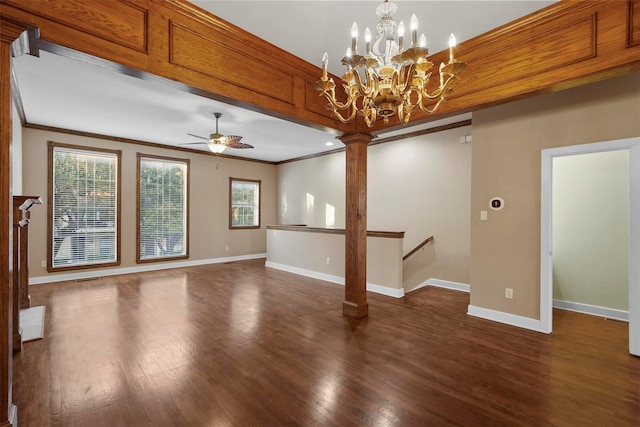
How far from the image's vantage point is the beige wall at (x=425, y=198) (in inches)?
201

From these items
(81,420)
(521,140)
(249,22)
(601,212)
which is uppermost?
(249,22)

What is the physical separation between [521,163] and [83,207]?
299 inches

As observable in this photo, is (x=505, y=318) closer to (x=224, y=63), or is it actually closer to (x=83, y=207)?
(x=224, y=63)

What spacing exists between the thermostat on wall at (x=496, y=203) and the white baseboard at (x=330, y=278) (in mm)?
1895

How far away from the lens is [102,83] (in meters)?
3.60

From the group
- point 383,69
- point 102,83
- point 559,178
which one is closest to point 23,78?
point 102,83

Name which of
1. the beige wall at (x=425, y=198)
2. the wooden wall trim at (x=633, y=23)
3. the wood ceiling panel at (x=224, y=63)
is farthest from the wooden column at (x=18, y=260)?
the beige wall at (x=425, y=198)

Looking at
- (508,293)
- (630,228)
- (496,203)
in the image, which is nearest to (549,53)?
(496,203)

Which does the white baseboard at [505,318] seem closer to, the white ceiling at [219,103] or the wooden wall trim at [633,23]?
the wooden wall trim at [633,23]

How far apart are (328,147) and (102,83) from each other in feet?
15.0

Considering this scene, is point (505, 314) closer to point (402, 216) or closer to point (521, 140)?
point (521, 140)

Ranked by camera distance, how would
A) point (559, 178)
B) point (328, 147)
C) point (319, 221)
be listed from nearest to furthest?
point (559, 178)
point (328, 147)
point (319, 221)

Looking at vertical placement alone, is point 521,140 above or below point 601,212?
above

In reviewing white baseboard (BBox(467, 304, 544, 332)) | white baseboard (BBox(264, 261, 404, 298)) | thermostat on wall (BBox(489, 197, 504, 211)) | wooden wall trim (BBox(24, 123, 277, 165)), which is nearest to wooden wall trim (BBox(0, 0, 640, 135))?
thermostat on wall (BBox(489, 197, 504, 211))
